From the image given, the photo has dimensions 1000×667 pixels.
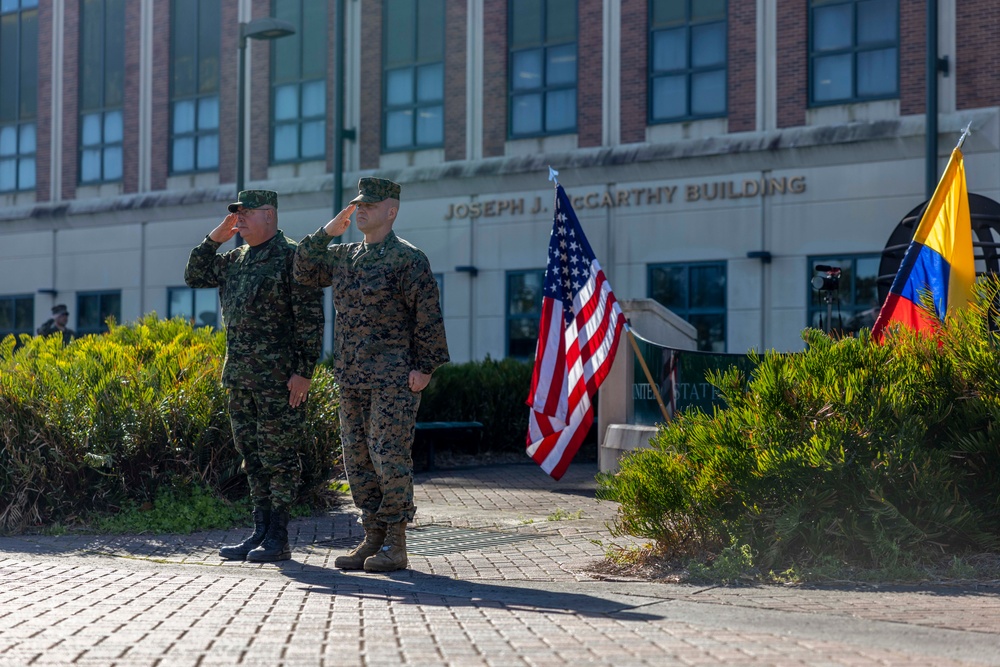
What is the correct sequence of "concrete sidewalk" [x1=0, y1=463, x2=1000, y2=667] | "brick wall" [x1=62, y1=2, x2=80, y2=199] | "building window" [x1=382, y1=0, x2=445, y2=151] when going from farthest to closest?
"brick wall" [x1=62, y1=2, x2=80, y2=199] < "building window" [x1=382, y1=0, x2=445, y2=151] < "concrete sidewalk" [x1=0, y1=463, x2=1000, y2=667]

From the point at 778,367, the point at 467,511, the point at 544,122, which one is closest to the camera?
the point at 778,367

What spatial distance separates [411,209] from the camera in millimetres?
25875

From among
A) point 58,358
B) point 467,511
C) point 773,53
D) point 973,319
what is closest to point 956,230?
point 973,319

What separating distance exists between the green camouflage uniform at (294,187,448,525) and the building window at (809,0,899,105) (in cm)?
1550

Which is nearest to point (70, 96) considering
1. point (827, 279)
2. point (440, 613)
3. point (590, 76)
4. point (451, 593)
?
point (590, 76)

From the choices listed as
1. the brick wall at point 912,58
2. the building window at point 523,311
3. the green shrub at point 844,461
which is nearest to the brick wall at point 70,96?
the building window at point 523,311

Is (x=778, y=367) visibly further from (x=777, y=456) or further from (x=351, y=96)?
(x=351, y=96)

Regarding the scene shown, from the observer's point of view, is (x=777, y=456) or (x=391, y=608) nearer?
(x=391, y=608)

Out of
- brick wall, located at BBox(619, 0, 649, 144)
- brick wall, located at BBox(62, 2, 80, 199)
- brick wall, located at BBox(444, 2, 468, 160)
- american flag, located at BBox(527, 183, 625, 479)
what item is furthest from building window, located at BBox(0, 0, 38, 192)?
american flag, located at BBox(527, 183, 625, 479)

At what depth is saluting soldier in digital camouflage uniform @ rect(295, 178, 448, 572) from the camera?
6.88m

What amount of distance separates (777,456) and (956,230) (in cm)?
291

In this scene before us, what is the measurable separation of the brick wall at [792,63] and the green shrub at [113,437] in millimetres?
13743

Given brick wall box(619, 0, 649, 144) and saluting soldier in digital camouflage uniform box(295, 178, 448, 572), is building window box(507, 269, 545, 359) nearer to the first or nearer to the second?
brick wall box(619, 0, 649, 144)

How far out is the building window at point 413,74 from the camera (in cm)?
2577
